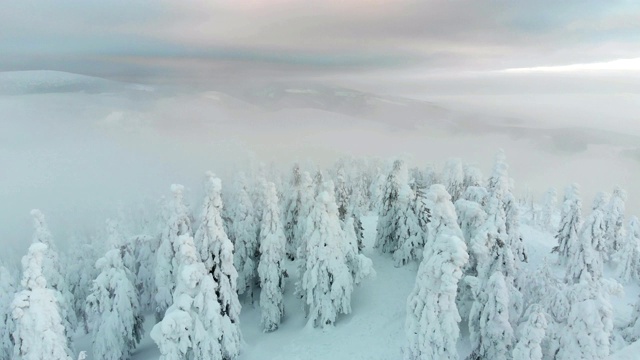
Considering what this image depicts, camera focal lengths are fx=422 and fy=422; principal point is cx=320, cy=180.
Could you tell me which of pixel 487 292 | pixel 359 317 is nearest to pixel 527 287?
pixel 487 292

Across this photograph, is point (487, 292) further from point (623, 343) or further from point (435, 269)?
point (623, 343)

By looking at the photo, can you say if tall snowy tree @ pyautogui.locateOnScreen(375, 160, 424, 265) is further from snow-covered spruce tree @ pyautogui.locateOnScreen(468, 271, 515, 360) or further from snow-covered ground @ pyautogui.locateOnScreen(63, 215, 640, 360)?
snow-covered spruce tree @ pyautogui.locateOnScreen(468, 271, 515, 360)

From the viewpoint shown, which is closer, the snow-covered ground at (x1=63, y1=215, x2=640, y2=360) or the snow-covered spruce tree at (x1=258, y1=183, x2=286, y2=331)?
the snow-covered ground at (x1=63, y1=215, x2=640, y2=360)

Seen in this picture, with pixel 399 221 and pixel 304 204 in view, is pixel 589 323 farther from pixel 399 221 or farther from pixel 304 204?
pixel 304 204

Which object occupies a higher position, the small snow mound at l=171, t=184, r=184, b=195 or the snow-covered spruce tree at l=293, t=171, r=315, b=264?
the small snow mound at l=171, t=184, r=184, b=195

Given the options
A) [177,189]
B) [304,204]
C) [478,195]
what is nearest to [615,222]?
[478,195]

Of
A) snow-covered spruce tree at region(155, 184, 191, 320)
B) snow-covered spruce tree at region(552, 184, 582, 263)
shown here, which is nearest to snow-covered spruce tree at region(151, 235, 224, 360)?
snow-covered spruce tree at region(155, 184, 191, 320)
